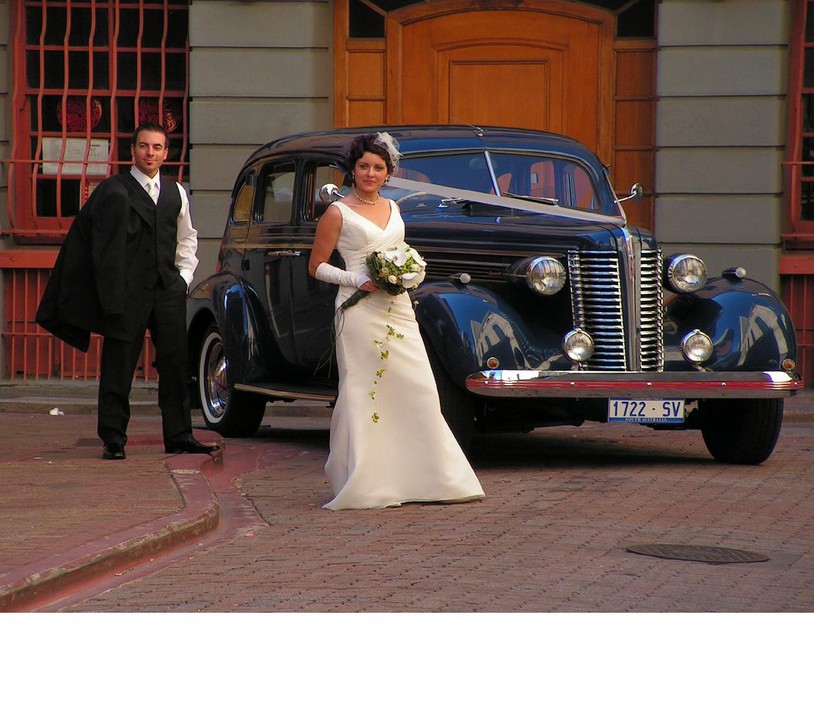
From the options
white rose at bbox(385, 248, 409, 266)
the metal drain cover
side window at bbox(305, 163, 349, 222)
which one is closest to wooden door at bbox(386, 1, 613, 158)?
side window at bbox(305, 163, 349, 222)

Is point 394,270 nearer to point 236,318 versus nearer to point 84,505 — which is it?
point 84,505

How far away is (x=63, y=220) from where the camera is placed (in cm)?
1623

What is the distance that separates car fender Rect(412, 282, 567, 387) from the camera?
8.95m

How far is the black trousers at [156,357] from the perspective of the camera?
940 cm

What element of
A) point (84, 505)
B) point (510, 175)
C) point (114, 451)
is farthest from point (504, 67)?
point (84, 505)

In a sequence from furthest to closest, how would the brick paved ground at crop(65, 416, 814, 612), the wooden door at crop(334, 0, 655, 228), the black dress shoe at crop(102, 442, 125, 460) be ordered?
the wooden door at crop(334, 0, 655, 228), the black dress shoe at crop(102, 442, 125, 460), the brick paved ground at crop(65, 416, 814, 612)

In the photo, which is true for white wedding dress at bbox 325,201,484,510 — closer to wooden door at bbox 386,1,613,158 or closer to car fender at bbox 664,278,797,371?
car fender at bbox 664,278,797,371

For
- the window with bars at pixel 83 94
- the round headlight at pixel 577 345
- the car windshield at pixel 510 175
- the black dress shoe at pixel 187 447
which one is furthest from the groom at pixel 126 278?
the window with bars at pixel 83 94

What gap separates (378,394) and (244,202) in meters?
4.00

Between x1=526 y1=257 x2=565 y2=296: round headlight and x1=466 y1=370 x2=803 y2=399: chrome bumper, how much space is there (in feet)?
1.69

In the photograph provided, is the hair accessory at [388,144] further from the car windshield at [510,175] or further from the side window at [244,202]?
the side window at [244,202]

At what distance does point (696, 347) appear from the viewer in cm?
945
